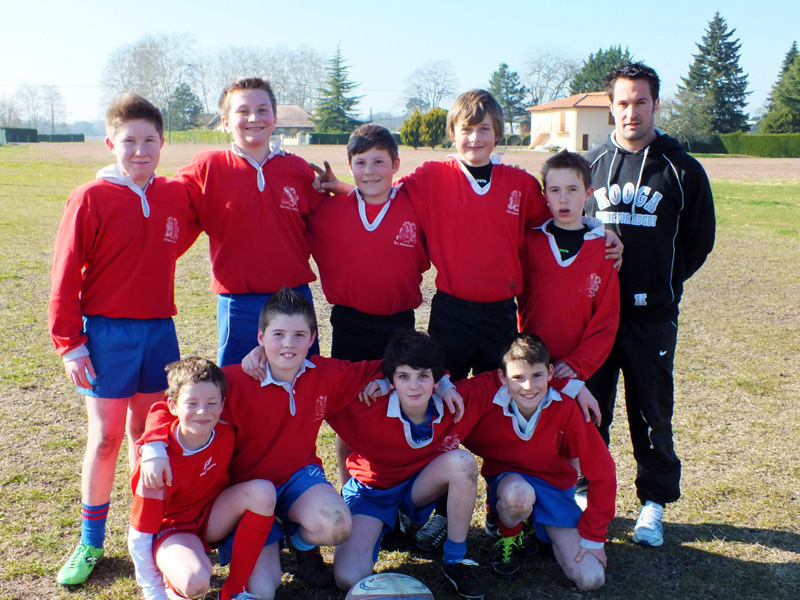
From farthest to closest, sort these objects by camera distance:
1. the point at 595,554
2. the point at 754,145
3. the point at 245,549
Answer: the point at 754,145 < the point at 595,554 < the point at 245,549

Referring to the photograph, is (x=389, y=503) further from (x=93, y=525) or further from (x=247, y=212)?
(x=247, y=212)

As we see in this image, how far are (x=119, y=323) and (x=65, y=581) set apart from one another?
1.03 meters

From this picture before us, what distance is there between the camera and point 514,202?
10.6 ft

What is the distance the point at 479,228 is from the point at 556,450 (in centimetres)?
106

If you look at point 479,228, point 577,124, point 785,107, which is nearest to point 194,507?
point 479,228

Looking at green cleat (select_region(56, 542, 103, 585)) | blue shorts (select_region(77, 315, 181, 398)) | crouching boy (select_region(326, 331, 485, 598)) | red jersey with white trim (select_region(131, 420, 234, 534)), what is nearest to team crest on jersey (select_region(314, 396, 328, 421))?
crouching boy (select_region(326, 331, 485, 598))

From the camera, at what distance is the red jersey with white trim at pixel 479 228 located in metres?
3.21

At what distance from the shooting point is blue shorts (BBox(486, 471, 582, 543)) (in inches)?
116

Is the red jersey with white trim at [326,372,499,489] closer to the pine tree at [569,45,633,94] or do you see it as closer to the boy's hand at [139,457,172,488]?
the boy's hand at [139,457,172,488]

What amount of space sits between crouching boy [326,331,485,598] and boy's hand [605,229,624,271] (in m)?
0.91

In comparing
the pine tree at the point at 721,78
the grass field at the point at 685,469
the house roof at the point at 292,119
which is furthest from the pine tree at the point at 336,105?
the grass field at the point at 685,469

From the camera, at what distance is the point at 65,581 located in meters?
2.70

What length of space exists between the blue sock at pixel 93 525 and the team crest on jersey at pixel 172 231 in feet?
3.76

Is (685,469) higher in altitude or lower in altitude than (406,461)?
lower
